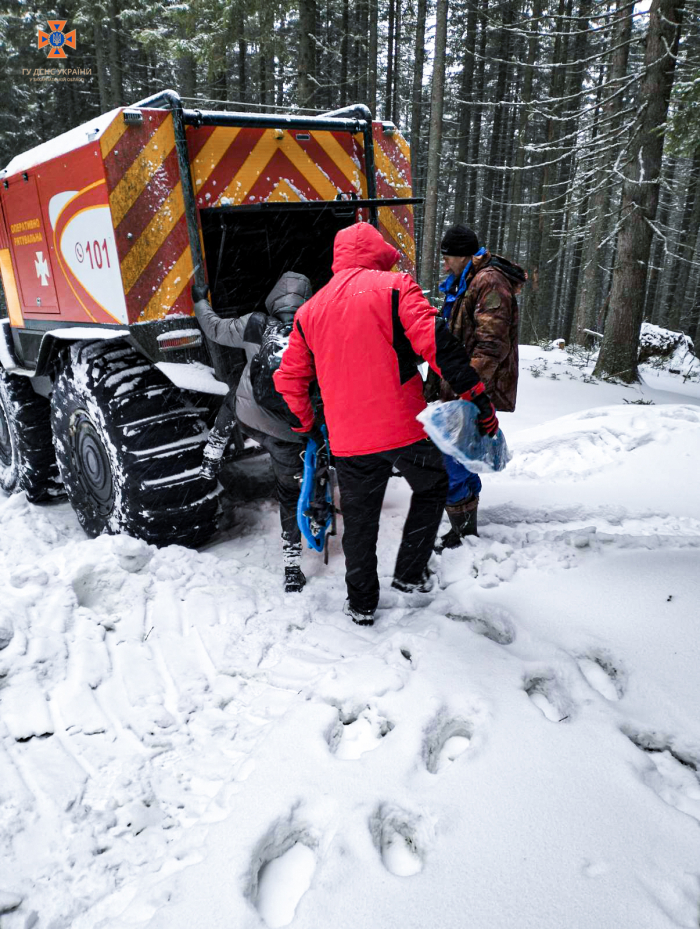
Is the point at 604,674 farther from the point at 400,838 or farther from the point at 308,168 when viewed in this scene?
the point at 308,168

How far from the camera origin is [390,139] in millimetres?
3982

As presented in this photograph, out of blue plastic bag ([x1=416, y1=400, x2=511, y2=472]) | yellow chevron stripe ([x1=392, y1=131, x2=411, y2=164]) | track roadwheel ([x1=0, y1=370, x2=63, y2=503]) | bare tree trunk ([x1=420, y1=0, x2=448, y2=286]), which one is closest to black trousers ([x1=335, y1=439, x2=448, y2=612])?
blue plastic bag ([x1=416, y1=400, x2=511, y2=472])

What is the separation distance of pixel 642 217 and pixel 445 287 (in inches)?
231

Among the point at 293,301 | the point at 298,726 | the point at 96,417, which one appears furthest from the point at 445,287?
the point at 298,726

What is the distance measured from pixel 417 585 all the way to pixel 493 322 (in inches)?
57.1

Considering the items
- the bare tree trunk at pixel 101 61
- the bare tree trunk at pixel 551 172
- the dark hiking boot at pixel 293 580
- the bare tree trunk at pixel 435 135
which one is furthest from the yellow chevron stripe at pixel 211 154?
the bare tree trunk at pixel 101 61

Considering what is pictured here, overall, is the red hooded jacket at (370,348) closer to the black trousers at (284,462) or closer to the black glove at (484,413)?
the black glove at (484,413)

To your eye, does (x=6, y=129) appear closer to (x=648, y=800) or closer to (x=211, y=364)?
(x=211, y=364)

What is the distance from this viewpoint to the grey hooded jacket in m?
2.98

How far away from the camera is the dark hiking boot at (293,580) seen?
3.10 m

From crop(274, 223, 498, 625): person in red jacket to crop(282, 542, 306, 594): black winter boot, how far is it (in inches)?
15.0

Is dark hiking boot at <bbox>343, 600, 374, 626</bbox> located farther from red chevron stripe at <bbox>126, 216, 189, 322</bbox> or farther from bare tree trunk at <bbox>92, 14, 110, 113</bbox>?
bare tree trunk at <bbox>92, 14, 110, 113</bbox>

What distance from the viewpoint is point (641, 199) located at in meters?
7.57

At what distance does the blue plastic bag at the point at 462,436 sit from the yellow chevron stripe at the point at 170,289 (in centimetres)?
154
